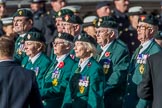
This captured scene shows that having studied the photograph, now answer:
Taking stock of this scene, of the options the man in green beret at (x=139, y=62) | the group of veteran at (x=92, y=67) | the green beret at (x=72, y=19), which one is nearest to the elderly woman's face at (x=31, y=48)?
the group of veteran at (x=92, y=67)

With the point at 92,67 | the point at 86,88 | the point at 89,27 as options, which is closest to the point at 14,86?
the point at 86,88

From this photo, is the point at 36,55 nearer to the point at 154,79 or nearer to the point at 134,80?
the point at 134,80

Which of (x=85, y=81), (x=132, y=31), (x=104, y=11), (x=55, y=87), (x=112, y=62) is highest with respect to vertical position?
(x=104, y=11)

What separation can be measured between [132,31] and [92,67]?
2971 mm

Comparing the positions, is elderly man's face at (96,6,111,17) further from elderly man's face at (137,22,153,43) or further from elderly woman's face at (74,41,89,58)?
elderly woman's face at (74,41,89,58)

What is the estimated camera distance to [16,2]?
49.0ft

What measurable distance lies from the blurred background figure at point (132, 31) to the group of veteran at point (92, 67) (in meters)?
1.58

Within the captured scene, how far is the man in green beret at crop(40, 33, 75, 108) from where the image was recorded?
871cm

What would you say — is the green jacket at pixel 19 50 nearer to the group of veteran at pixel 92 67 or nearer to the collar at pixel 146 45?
the group of veteran at pixel 92 67

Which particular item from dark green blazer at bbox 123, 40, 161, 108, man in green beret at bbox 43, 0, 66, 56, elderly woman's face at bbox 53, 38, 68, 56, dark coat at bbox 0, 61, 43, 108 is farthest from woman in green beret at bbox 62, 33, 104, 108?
man in green beret at bbox 43, 0, 66, 56

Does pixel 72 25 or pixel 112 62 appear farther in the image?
pixel 72 25

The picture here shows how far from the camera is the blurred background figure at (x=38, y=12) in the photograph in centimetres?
1238

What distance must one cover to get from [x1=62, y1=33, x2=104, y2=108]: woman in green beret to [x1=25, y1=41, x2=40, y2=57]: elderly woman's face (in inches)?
22.4

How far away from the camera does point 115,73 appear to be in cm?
904
